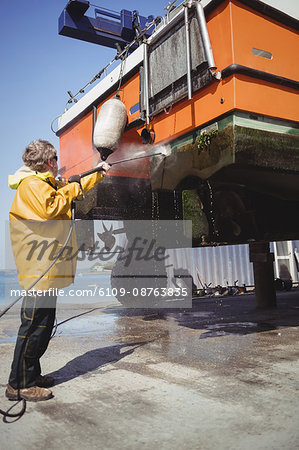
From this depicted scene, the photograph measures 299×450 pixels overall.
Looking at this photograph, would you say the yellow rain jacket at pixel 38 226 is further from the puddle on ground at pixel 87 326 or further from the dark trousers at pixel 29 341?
the puddle on ground at pixel 87 326

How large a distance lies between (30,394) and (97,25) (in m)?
6.44

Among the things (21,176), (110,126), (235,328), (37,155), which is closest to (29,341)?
(21,176)

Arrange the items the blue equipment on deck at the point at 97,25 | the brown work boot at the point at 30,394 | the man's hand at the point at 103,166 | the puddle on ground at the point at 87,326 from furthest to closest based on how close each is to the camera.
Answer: the blue equipment on deck at the point at 97,25, the puddle on ground at the point at 87,326, the man's hand at the point at 103,166, the brown work boot at the point at 30,394

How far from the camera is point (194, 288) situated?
376 inches

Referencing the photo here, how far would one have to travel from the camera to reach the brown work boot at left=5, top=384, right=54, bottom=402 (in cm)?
207

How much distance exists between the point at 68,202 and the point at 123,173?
2.71 m

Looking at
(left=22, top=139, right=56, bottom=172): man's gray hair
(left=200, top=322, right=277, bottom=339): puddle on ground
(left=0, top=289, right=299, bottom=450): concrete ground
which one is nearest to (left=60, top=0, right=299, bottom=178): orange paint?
(left=22, top=139, right=56, bottom=172): man's gray hair

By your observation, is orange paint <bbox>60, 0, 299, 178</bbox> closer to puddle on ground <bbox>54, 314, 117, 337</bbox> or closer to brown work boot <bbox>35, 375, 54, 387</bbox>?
brown work boot <bbox>35, 375, 54, 387</bbox>

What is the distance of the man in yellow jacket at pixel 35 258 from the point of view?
216 cm

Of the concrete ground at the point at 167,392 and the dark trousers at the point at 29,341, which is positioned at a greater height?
the dark trousers at the point at 29,341

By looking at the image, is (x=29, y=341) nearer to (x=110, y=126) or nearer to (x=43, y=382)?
(x=43, y=382)

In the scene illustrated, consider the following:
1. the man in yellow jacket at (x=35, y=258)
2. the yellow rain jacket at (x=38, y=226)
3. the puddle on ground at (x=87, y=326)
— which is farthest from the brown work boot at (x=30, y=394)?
the puddle on ground at (x=87, y=326)

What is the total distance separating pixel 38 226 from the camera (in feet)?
7.43

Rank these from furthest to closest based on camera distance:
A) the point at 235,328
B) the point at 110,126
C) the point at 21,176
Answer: the point at 235,328
the point at 110,126
the point at 21,176
